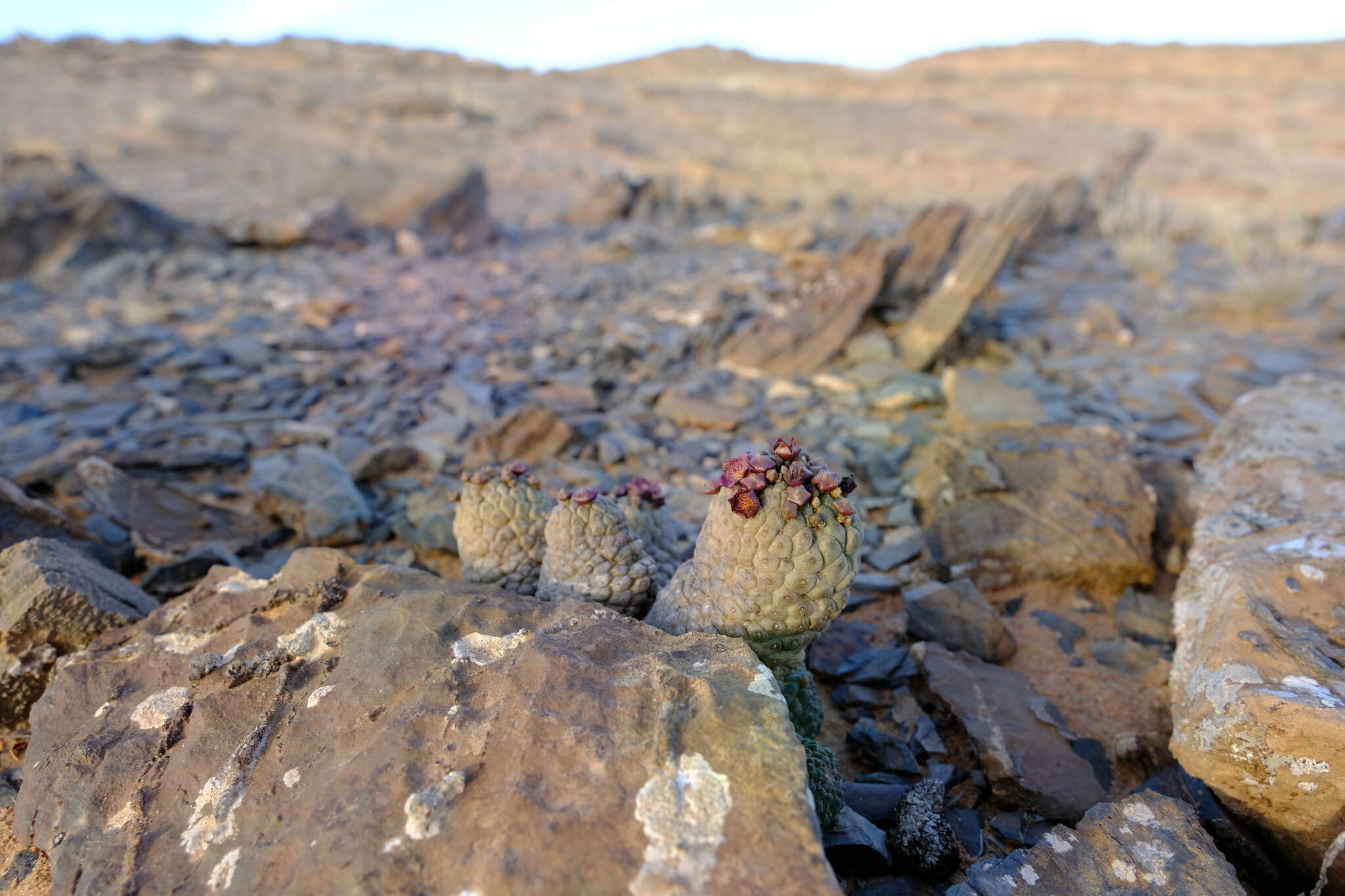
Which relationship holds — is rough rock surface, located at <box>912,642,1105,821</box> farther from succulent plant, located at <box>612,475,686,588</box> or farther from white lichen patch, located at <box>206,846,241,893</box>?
white lichen patch, located at <box>206,846,241,893</box>

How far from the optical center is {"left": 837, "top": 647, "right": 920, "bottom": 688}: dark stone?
286cm

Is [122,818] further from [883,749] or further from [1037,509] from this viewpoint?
[1037,509]

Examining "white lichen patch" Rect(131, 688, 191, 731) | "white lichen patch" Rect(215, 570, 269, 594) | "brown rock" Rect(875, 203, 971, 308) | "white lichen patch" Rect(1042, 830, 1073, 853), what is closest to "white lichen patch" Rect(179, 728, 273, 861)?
"white lichen patch" Rect(131, 688, 191, 731)

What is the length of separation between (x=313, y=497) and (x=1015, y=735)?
3181 millimetres

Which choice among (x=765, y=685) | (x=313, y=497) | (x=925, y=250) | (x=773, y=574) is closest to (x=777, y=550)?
(x=773, y=574)

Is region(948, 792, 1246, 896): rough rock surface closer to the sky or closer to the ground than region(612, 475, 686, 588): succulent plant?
closer to the ground

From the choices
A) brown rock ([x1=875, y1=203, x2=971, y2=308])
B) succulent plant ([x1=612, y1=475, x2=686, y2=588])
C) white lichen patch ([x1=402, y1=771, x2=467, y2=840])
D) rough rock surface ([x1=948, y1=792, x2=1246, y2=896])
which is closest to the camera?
white lichen patch ([x1=402, y1=771, x2=467, y2=840])

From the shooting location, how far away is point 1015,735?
8.19 ft

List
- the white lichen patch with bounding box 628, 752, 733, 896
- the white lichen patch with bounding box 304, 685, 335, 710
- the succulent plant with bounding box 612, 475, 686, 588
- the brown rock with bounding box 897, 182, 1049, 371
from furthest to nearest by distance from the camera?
the brown rock with bounding box 897, 182, 1049, 371 → the succulent plant with bounding box 612, 475, 686, 588 → the white lichen patch with bounding box 304, 685, 335, 710 → the white lichen patch with bounding box 628, 752, 733, 896

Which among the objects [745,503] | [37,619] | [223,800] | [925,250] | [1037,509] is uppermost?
[745,503]

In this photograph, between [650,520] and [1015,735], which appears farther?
[650,520]

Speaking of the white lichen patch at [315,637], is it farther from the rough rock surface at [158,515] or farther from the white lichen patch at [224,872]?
the rough rock surface at [158,515]

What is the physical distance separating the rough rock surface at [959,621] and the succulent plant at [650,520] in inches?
40.8

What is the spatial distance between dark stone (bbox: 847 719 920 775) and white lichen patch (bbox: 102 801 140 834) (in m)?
1.96
